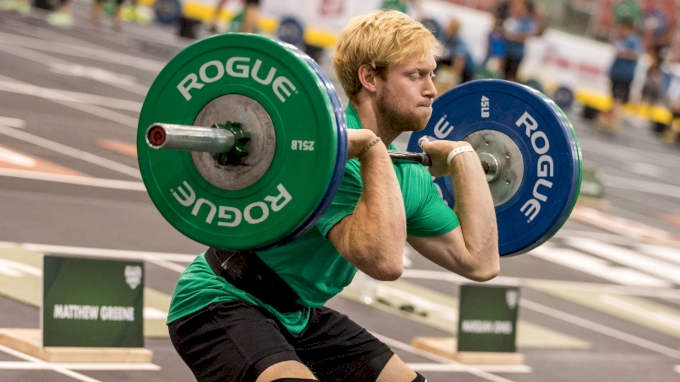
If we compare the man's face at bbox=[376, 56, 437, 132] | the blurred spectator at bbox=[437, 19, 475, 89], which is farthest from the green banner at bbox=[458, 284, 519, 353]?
the blurred spectator at bbox=[437, 19, 475, 89]

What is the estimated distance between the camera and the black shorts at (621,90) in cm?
1633

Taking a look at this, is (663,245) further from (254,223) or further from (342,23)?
(254,223)

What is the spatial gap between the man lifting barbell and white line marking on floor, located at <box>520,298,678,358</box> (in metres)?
4.26

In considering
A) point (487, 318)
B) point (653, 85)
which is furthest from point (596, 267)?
point (653, 85)

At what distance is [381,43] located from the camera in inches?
109

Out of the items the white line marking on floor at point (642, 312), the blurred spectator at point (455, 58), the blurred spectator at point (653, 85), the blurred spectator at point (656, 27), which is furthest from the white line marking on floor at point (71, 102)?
the blurred spectator at point (656, 27)

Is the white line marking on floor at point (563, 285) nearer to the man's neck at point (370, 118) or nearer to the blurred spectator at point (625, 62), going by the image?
the man's neck at point (370, 118)

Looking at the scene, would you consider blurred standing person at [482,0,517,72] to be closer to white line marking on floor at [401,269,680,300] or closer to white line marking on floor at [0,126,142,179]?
white line marking on floor at [401,269,680,300]

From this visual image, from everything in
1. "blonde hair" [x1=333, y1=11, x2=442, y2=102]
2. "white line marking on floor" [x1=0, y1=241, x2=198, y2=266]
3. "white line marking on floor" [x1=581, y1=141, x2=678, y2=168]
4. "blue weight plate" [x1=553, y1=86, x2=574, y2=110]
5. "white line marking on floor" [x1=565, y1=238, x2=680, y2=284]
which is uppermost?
"blonde hair" [x1=333, y1=11, x2=442, y2=102]

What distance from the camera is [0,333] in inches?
174

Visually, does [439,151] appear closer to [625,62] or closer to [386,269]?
[386,269]

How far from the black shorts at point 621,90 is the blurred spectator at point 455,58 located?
259 centimetres

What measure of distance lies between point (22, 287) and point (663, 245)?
730 cm

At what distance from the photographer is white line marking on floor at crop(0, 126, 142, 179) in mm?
8422
